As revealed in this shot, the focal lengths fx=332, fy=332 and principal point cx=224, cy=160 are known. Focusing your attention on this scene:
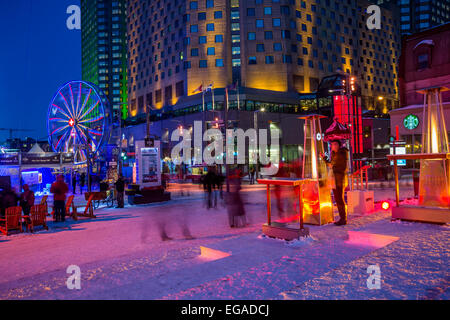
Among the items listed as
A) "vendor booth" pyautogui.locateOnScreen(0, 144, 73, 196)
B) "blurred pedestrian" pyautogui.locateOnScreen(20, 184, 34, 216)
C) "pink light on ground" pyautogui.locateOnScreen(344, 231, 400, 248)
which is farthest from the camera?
"vendor booth" pyautogui.locateOnScreen(0, 144, 73, 196)

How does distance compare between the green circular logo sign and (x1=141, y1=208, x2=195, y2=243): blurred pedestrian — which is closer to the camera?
(x1=141, y1=208, x2=195, y2=243): blurred pedestrian

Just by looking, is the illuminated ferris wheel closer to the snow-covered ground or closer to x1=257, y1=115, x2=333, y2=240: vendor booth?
the snow-covered ground

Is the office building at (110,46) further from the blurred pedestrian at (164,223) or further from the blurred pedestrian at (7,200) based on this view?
the blurred pedestrian at (164,223)

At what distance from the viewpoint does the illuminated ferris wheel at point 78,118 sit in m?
28.2

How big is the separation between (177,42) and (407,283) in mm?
70548

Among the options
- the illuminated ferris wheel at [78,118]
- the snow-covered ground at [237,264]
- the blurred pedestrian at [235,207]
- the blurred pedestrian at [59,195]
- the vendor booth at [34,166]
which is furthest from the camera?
the illuminated ferris wheel at [78,118]

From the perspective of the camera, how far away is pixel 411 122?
29.8 m

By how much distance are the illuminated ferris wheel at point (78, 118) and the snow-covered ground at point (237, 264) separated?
20033 millimetres

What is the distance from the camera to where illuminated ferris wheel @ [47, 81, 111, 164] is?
1110 inches

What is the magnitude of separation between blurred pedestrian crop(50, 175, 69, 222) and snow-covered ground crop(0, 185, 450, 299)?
279 centimetres

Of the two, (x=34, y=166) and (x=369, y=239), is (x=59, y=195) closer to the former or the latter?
(x=369, y=239)

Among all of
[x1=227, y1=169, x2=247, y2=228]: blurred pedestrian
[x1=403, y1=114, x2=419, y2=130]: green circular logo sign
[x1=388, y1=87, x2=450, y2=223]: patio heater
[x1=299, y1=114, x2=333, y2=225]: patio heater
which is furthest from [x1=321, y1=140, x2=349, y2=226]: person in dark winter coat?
[x1=403, y1=114, x2=419, y2=130]: green circular logo sign

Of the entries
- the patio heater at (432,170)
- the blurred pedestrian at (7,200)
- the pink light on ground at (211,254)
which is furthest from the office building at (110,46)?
the pink light on ground at (211,254)
